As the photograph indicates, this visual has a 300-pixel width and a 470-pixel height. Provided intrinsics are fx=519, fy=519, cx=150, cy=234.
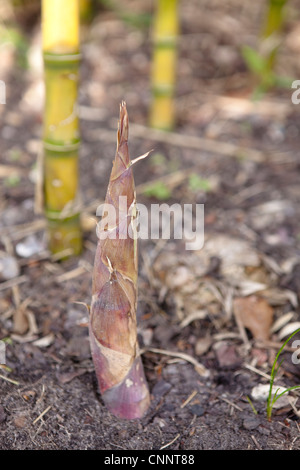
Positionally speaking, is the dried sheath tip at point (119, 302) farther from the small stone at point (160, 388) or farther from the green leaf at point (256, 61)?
the green leaf at point (256, 61)

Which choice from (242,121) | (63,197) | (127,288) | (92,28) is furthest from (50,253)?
(92,28)

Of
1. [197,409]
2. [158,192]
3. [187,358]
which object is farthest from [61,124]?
[197,409]

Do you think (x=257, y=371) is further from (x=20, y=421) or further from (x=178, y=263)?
(x=20, y=421)

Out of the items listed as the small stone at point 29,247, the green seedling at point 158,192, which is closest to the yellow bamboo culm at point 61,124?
the small stone at point 29,247

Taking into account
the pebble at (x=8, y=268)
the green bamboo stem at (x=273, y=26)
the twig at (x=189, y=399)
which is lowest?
the twig at (x=189, y=399)

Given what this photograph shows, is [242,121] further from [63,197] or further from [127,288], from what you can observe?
[127,288]

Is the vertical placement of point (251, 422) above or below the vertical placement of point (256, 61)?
below
